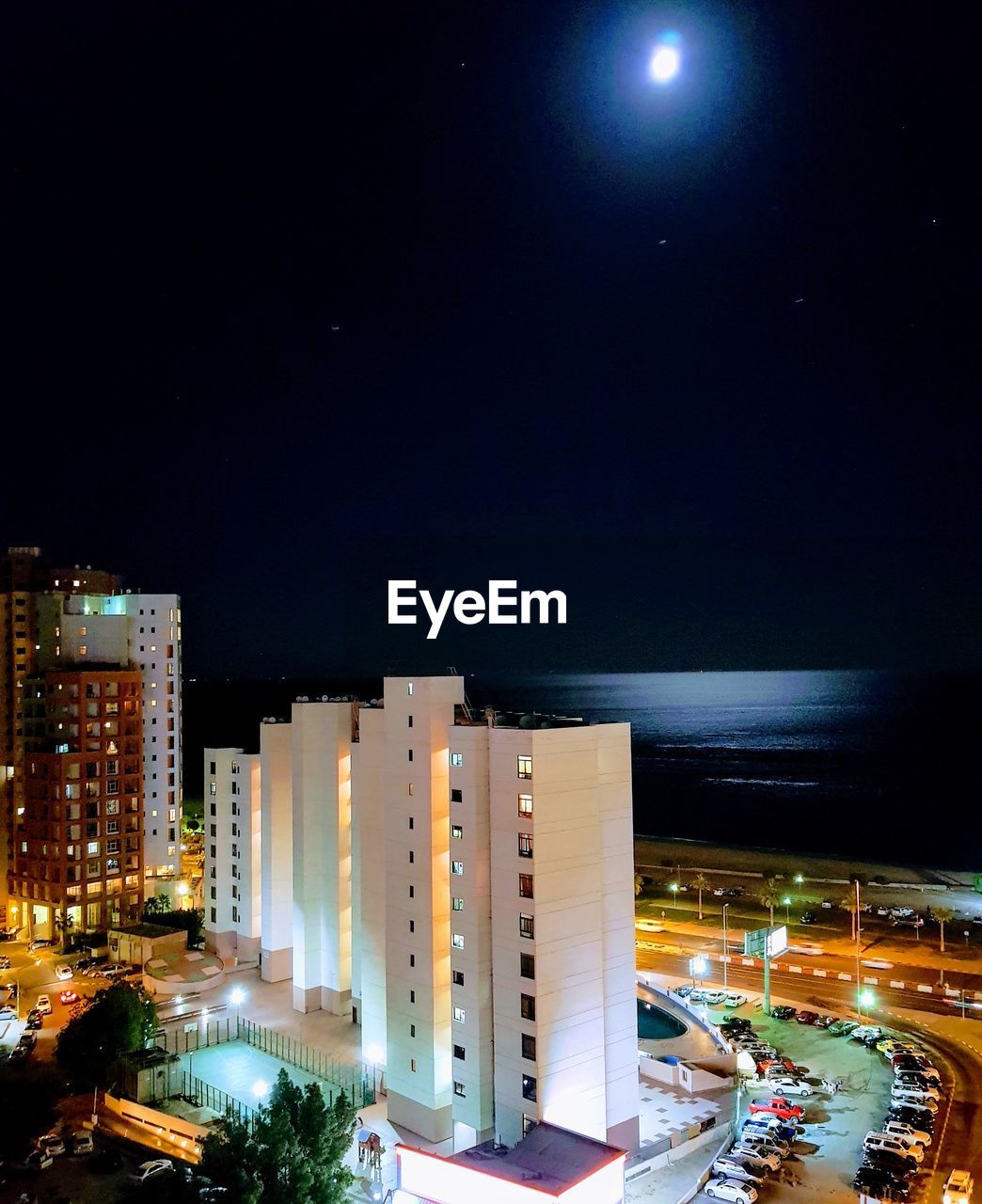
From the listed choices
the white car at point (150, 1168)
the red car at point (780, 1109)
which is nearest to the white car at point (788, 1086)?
the red car at point (780, 1109)

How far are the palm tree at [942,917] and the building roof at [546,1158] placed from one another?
3754cm

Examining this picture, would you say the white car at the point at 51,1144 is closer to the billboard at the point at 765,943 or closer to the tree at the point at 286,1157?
the tree at the point at 286,1157

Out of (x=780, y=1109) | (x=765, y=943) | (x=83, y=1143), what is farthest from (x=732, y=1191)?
(x=83, y=1143)

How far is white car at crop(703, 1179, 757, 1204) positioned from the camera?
24391 mm

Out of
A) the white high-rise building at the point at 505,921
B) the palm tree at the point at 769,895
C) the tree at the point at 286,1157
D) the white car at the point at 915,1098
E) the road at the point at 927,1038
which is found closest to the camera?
the tree at the point at 286,1157

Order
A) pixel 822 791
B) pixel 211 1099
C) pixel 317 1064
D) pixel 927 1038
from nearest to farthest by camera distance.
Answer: pixel 211 1099, pixel 317 1064, pixel 927 1038, pixel 822 791

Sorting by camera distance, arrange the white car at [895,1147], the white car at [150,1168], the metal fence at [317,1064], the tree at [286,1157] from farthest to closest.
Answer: the metal fence at [317,1064] < the white car at [150,1168] < the white car at [895,1147] < the tree at [286,1157]

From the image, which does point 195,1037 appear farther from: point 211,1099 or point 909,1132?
point 909,1132

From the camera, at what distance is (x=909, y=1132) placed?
2766 centimetres

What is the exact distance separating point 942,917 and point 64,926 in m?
53.8

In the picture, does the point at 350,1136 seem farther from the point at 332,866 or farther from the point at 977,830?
the point at 977,830
